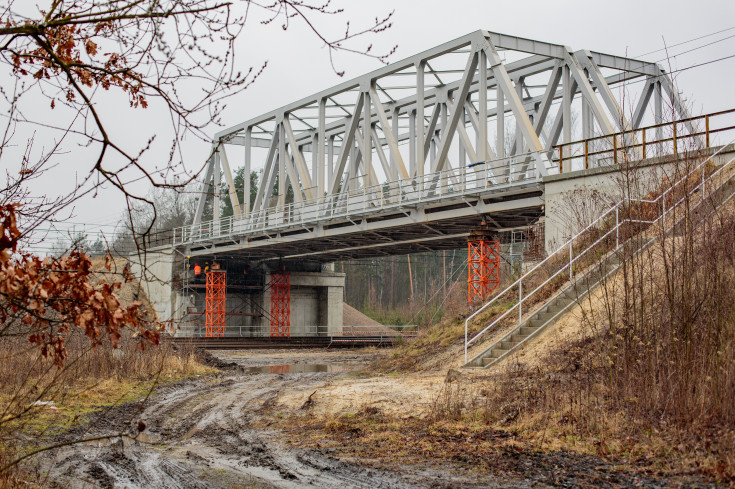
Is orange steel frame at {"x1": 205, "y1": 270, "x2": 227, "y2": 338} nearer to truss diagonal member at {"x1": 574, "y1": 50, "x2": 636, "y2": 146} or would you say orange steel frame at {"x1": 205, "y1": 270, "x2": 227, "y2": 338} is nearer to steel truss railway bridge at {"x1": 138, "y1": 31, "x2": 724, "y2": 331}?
steel truss railway bridge at {"x1": 138, "y1": 31, "x2": 724, "y2": 331}

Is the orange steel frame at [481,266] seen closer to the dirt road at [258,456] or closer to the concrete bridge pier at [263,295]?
the dirt road at [258,456]

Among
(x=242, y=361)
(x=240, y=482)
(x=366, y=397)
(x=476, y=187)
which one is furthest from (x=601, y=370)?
(x=242, y=361)

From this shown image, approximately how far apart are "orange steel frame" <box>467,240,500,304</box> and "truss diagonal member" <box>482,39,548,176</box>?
3836mm

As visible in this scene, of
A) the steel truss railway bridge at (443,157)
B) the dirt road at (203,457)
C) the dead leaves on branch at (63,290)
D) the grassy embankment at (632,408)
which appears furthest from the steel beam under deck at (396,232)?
the dead leaves on branch at (63,290)

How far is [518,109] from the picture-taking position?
24.4 metres

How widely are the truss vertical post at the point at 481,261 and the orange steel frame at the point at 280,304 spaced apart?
81.0ft

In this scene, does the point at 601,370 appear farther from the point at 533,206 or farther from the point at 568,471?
the point at 533,206

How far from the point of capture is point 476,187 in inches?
1006

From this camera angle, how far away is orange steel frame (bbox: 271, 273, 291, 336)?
49.5 metres

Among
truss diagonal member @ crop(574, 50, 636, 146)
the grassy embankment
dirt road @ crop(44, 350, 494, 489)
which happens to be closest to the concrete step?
the grassy embankment

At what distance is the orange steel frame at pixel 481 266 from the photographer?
1030 inches

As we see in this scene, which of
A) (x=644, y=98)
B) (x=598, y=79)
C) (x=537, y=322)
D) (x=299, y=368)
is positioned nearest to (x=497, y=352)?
(x=537, y=322)

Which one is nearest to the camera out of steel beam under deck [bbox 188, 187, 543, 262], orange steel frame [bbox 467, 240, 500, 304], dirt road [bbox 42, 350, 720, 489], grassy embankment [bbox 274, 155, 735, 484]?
dirt road [bbox 42, 350, 720, 489]

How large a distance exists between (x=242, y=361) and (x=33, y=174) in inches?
936
